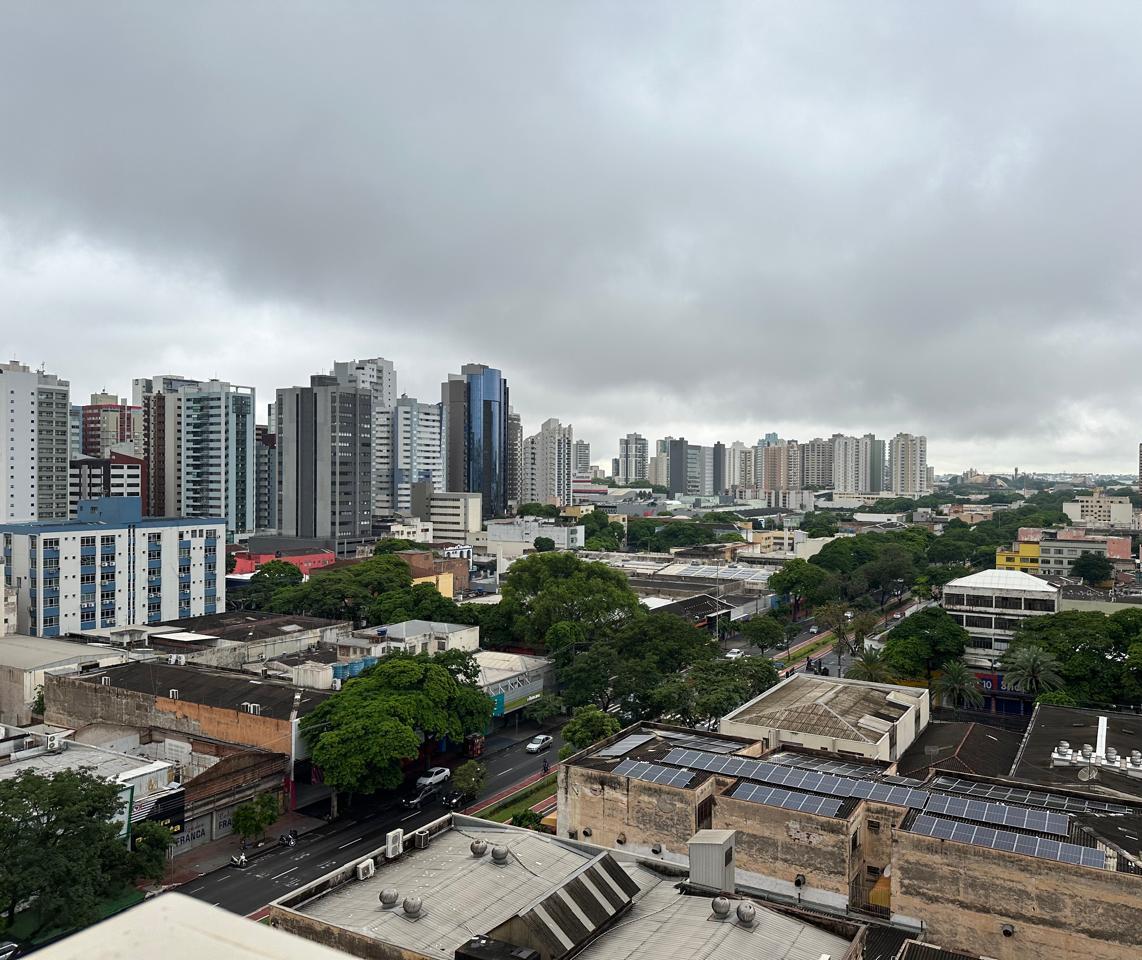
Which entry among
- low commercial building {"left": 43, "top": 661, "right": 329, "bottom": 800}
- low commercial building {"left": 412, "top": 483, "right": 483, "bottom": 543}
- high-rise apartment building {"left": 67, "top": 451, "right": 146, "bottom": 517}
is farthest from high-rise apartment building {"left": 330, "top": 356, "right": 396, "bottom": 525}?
low commercial building {"left": 43, "top": 661, "right": 329, "bottom": 800}

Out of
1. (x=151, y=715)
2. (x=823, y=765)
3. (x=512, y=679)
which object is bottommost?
(x=512, y=679)

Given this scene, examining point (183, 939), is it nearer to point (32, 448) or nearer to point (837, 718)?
point (837, 718)

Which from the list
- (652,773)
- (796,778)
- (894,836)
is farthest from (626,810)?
(894,836)

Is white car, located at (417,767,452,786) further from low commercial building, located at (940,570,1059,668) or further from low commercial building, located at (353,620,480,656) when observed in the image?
low commercial building, located at (940,570,1059,668)

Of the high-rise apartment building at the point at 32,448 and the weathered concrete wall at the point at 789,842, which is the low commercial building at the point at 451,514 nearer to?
the high-rise apartment building at the point at 32,448

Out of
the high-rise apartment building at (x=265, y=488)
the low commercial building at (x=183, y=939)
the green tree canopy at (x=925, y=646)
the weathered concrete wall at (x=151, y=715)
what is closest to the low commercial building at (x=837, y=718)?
the green tree canopy at (x=925, y=646)

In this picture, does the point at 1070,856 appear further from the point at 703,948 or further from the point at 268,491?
the point at 268,491

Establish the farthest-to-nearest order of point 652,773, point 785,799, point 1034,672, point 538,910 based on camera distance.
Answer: point 1034,672, point 652,773, point 785,799, point 538,910
